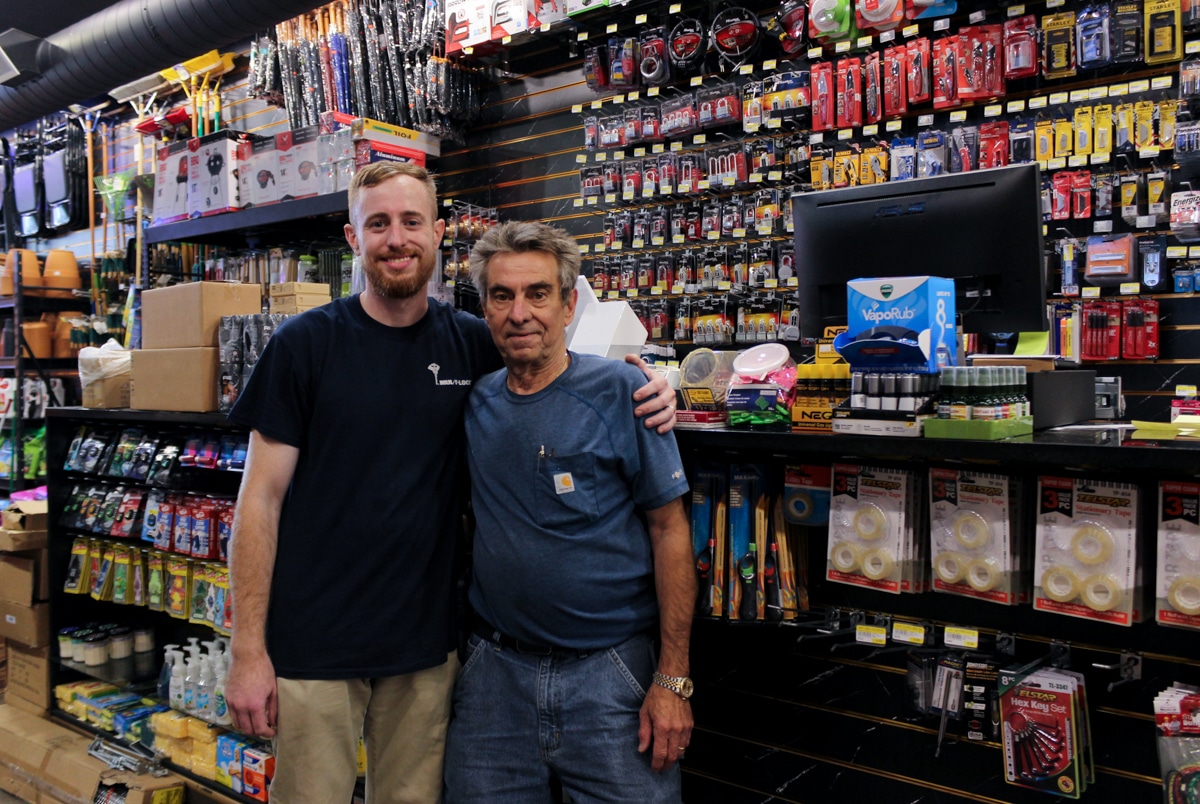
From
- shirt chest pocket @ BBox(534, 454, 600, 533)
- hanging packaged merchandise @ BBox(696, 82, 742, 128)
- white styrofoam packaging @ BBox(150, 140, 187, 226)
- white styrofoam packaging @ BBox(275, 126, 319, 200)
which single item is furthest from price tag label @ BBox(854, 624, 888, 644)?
white styrofoam packaging @ BBox(150, 140, 187, 226)

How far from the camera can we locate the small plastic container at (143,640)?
4191 mm

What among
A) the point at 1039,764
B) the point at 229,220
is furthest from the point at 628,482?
the point at 229,220

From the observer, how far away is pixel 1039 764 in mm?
1820

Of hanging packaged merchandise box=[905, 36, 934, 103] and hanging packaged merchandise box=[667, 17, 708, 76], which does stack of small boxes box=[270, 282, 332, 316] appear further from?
hanging packaged merchandise box=[905, 36, 934, 103]

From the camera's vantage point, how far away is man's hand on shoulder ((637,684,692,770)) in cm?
177

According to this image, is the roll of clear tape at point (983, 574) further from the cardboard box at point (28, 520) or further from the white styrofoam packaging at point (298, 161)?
the white styrofoam packaging at point (298, 161)

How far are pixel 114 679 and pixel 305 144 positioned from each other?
289 cm

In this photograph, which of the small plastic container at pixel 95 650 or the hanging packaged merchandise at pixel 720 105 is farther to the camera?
the hanging packaged merchandise at pixel 720 105

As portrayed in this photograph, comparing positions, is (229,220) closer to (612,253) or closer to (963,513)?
(612,253)

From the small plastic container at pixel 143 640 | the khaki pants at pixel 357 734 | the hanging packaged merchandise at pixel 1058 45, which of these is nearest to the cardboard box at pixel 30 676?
the small plastic container at pixel 143 640

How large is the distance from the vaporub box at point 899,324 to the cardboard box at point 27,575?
392 centimetres

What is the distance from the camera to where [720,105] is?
4.31 m

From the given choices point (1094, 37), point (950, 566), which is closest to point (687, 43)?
point (1094, 37)

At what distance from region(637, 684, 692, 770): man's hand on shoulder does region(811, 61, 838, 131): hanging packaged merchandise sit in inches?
121
